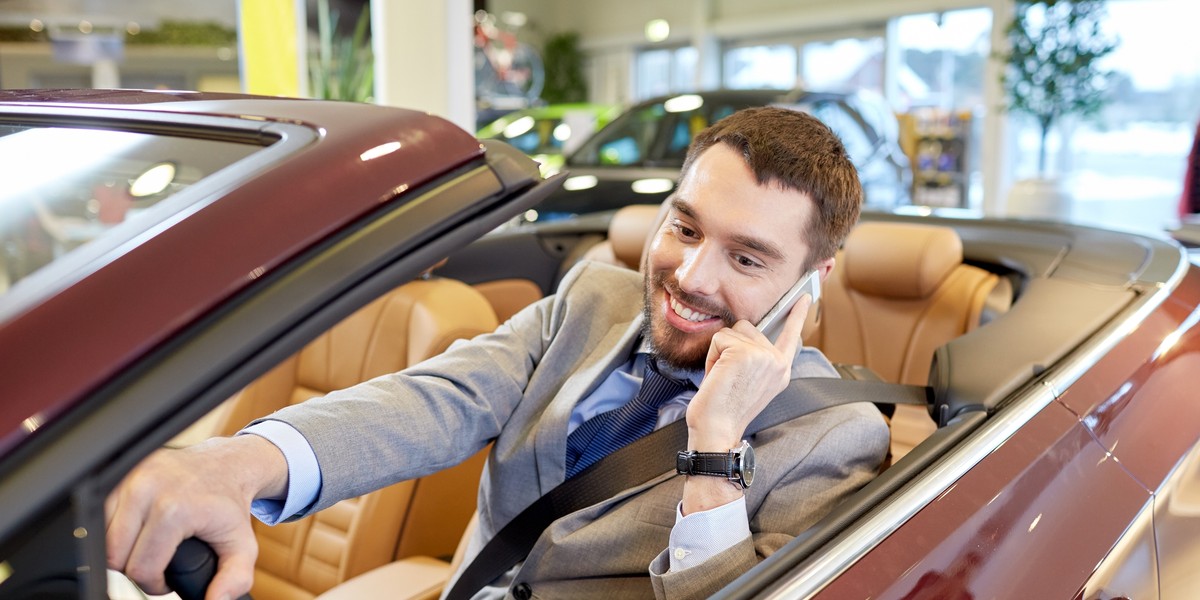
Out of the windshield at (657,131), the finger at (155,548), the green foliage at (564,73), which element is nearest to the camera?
the finger at (155,548)

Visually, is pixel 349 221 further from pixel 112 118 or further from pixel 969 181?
pixel 969 181

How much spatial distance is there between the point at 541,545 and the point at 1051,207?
7574 mm

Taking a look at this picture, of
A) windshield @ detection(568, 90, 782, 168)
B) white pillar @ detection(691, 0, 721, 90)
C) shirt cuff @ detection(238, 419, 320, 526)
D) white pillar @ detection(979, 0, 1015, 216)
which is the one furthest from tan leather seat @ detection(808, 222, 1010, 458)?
white pillar @ detection(691, 0, 721, 90)

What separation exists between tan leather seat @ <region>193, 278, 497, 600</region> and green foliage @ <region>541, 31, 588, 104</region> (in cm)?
1544

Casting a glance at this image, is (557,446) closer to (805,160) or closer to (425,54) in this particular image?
(805,160)

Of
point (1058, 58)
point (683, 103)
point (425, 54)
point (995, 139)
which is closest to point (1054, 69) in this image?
point (1058, 58)

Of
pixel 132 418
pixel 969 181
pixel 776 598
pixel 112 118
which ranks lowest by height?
pixel 969 181

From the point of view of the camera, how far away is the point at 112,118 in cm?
88

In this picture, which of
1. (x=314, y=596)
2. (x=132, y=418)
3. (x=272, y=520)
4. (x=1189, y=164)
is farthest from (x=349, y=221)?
(x=1189, y=164)

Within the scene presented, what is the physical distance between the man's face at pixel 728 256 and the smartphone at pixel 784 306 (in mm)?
19

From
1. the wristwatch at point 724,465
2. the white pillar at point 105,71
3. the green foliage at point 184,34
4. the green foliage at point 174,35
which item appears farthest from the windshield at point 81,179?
the white pillar at point 105,71

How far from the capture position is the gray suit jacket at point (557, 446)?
1.28 meters

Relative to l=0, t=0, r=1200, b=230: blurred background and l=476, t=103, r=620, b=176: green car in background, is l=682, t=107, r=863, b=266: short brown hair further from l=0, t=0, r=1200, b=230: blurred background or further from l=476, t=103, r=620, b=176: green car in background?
l=476, t=103, r=620, b=176: green car in background

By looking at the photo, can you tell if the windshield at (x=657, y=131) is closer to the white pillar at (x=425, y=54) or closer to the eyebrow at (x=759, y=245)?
the white pillar at (x=425, y=54)
